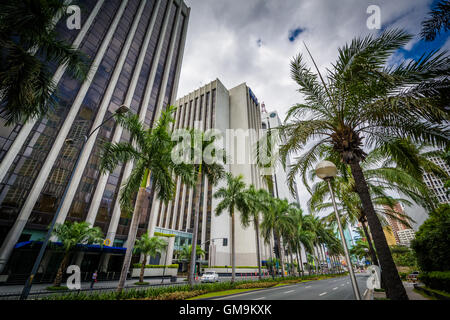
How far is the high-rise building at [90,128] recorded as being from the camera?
21328 mm

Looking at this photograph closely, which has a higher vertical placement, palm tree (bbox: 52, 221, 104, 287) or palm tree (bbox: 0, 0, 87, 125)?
palm tree (bbox: 0, 0, 87, 125)

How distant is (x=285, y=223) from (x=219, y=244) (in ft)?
92.8

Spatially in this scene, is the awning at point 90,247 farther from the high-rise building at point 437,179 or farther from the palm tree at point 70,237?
the high-rise building at point 437,179

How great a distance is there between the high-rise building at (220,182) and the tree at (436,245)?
22387 millimetres

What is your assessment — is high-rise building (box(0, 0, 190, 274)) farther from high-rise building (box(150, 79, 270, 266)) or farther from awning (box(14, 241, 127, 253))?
high-rise building (box(150, 79, 270, 266))

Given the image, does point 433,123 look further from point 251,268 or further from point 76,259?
point 251,268

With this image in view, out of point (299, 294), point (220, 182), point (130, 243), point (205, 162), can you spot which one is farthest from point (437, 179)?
point (220, 182)

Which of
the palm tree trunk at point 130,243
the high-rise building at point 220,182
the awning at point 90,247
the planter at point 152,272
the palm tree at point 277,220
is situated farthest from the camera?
the high-rise building at point 220,182

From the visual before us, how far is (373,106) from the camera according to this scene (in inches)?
284

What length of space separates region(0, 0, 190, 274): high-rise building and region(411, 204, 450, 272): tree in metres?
27.1

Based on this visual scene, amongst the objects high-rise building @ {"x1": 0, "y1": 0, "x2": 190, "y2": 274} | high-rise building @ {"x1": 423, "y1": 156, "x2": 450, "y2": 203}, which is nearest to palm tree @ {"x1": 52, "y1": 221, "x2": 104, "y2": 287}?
high-rise building @ {"x1": 0, "y1": 0, "x2": 190, "y2": 274}

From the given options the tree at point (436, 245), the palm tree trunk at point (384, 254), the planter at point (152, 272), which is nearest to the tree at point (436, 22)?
the palm tree trunk at point (384, 254)

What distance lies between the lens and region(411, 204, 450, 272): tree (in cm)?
1304
